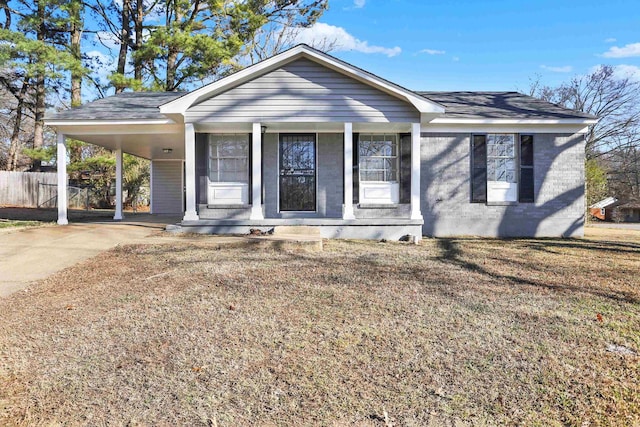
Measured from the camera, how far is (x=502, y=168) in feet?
34.2

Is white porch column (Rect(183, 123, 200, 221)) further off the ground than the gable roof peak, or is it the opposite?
the gable roof peak

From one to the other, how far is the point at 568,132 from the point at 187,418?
1123cm

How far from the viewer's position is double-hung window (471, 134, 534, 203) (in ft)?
33.6

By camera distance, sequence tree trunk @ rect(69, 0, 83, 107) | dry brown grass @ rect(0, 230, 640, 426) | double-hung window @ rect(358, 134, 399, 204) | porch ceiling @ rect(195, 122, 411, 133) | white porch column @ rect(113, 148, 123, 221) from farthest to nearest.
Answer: tree trunk @ rect(69, 0, 83, 107), white porch column @ rect(113, 148, 123, 221), double-hung window @ rect(358, 134, 399, 204), porch ceiling @ rect(195, 122, 411, 133), dry brown grass @ rect(0, 230, 640, 426)

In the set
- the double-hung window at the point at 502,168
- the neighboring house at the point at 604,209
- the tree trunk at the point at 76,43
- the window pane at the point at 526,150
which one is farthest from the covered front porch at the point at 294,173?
the neighboring house at the point at 604,209

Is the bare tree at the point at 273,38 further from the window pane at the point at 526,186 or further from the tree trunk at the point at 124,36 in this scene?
the window pane at the point at 526,186

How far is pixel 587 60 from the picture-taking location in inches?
1097

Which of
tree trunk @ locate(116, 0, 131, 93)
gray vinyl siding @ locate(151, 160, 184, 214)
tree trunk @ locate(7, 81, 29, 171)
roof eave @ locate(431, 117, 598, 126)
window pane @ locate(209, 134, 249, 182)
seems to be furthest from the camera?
tree trunk @ locate(7, 81, 29, 171)

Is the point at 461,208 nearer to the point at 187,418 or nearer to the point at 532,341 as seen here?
the point at 532,341

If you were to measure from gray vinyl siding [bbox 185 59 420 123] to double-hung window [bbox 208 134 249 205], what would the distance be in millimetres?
1053

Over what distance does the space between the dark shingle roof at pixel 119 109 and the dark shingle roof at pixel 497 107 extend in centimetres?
736

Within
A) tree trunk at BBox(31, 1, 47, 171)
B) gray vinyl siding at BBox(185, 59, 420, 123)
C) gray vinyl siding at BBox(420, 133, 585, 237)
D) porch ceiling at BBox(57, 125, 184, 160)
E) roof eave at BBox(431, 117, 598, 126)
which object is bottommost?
gray vinyl siding at BBox(420, 133, 585, 237)

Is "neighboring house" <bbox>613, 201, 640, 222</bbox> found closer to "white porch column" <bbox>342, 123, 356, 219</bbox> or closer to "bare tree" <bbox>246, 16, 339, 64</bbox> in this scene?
"bare tree" <bbox>246, 16, 339, 64</bbox>

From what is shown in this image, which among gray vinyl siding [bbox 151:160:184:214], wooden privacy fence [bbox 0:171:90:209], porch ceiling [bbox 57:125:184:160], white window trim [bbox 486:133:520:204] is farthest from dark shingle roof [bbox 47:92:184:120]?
wooden privacy fence [bbox 0:171:90:209]
